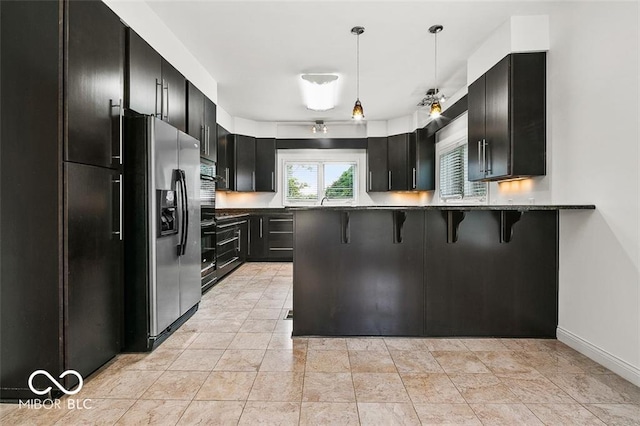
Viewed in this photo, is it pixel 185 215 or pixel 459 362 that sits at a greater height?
pixel 185 215

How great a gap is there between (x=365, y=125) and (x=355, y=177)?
1.06m

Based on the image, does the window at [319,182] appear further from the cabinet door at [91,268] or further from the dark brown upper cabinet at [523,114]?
the cabinet door at [91,268]

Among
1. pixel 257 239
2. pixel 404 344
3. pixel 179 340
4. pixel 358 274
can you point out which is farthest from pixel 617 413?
pixel 257 239

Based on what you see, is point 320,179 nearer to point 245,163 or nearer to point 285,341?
point 245,163

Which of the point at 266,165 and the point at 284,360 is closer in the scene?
the point at 284,360

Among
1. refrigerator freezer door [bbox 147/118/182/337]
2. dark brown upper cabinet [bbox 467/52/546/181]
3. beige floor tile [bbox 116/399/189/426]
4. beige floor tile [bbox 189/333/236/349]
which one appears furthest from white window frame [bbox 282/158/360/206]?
beige floor tile [bbox 116/399/189/426]

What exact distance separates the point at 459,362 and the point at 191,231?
2430mm

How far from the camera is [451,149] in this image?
18.0 feet

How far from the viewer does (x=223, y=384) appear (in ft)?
7.07

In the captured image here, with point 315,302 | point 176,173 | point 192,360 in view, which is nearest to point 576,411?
point 315,302

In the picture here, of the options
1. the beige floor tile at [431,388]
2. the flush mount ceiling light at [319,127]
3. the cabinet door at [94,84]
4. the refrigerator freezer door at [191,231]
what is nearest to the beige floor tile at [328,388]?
the beige floor tile at [431,388]

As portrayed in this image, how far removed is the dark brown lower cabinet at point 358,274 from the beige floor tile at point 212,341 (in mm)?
558

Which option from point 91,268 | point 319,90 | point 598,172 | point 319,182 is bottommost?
point 91,268

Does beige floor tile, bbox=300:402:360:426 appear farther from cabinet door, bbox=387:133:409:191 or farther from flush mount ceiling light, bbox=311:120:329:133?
flush mount ceiling light, bbox=311:120:329:133
